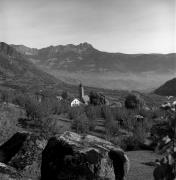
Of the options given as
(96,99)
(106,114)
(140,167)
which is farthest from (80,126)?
(96,99)

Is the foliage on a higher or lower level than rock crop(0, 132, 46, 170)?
lower

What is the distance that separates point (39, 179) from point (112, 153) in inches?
104

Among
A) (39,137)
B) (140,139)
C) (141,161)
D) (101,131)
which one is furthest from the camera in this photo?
(101,131)

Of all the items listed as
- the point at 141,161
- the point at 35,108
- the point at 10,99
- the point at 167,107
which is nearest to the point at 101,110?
the point at 10,99

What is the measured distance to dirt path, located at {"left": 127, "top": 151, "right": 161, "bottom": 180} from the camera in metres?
15.4

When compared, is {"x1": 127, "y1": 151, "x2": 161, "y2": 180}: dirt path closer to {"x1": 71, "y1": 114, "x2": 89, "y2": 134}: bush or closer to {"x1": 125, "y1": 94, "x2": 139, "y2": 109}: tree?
{"x1": 71, "y1": 114, "x2": 89, "y2": 134}: bush

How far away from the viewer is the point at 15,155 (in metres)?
14.9

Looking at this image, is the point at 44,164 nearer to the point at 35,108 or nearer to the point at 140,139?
the point at 140,139

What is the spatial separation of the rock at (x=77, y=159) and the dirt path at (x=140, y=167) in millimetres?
1842

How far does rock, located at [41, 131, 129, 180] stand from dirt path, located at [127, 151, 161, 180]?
1.84m

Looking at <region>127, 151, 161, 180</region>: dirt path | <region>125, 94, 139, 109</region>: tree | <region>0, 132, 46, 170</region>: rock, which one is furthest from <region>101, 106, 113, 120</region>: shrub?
<region>0, 132, 46, 170</region>: rock

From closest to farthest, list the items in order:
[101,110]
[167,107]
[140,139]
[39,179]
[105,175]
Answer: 1. [167,107]
2. [105,175]
3. [39,179]
4. [140,139]
5. [101,110]

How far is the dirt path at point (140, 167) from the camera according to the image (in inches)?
607

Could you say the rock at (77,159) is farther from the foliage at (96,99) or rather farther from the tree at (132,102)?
the foliage at (96,99)
